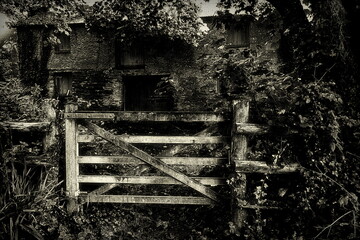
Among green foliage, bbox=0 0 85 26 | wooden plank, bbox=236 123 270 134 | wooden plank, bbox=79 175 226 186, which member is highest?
green foliage, bbox=0 0 85 26

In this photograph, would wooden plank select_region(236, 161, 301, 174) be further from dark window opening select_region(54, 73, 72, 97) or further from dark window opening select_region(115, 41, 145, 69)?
dark window opening select_region(54, 73, 72, 97)

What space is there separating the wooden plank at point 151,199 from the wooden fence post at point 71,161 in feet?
0.56

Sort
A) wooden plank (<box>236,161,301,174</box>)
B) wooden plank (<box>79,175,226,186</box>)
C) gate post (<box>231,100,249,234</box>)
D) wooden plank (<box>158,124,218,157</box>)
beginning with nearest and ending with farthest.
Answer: wooden plank (<box>236,161,301,174</box>) → gate post (<box>231,100,249,234</box>) → wooden plank (<box>79,175,226,186</box>) → wooden plank (<box>158,124,218,157</box>)

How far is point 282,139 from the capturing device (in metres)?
3.31

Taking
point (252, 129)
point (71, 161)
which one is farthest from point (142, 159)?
point (252, 129)

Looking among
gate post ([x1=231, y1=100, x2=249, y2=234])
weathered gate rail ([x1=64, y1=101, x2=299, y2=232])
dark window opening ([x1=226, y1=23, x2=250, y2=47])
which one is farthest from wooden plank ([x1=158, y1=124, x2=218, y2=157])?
dark window opening ([x1=226, y1=23, x2=250, y2=47])

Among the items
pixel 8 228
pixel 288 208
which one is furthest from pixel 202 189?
pixel 8 228

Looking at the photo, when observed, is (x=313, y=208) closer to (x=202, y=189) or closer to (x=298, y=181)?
(x=298, y=181)

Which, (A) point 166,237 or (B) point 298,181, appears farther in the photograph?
(A) point 166,237

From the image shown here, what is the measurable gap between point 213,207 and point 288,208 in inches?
40.2

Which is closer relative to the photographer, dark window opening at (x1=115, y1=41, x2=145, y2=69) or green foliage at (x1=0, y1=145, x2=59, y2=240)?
green foliage at (x1=0, y1=145, x2=59, y2=240)

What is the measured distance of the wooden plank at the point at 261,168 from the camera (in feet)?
10.7

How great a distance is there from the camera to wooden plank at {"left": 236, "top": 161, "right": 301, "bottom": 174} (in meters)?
3.25

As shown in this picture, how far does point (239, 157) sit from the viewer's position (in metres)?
3.39
